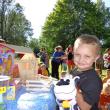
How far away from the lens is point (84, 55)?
8.73 ft

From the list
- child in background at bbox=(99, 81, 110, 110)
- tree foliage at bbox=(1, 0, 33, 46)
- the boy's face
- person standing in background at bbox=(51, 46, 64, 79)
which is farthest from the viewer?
tree foliage at bbox=(1, 0, 33, 46)

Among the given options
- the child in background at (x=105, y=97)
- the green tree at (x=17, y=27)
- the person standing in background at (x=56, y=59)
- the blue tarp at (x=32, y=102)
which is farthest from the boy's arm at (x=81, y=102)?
the green tree at (x=17, y=27)

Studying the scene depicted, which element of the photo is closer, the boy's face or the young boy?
the young boy

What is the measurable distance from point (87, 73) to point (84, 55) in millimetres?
121

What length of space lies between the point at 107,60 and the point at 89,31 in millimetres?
42054

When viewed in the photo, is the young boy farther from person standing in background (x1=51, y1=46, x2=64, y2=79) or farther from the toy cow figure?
person standing in background (x1=51, y1=46, x2=64, y2=79)

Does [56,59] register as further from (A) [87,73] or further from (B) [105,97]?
(A) [87,73]

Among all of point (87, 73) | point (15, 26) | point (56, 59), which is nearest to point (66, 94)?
point (87, 73)

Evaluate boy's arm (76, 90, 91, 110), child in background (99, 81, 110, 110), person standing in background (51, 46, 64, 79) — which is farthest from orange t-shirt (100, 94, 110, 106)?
person standing in background (51, 46, 64, 79)

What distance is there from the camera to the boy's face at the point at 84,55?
2.65 m

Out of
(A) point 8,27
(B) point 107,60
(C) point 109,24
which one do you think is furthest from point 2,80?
(C) point 109,24

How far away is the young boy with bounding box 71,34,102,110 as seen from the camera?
252 cm

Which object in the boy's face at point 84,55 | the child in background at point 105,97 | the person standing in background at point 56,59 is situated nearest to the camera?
the boy's face at point 84,55

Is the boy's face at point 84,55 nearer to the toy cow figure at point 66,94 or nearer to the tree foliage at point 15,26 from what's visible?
the toy cow figure at point 66,94
